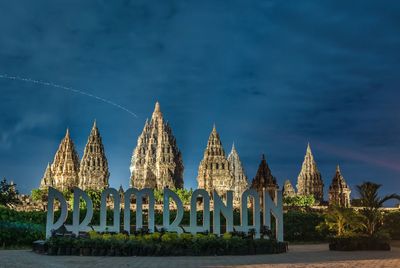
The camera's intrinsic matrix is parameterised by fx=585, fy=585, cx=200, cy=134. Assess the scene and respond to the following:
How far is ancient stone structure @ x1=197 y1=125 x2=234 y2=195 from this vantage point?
10412 cm

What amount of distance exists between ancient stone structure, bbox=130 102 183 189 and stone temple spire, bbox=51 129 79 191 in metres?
11.2

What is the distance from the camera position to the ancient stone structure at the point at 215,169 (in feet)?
342

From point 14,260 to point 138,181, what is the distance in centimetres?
8823

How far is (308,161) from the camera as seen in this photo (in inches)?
4496

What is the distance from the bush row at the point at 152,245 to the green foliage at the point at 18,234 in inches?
371

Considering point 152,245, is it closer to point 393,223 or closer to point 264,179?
point 393,223

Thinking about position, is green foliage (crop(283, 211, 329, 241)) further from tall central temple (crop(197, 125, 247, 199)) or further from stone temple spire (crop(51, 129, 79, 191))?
stone temple spire (crop(51, 129, 79, 191))

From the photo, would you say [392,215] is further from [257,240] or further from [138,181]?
[138,181]

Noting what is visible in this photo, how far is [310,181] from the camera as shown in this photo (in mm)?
112875

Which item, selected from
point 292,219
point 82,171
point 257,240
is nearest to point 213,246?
point 257,240

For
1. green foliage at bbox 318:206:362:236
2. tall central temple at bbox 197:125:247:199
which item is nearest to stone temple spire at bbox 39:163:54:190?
tall central temple at bbox 197:125:247:199

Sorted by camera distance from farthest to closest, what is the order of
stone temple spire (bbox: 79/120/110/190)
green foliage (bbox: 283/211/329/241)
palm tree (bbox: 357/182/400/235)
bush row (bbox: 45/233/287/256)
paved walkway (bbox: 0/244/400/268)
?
stone temple spire (bbox: 79/120/110/190)
green foliage (bbox: 283/211/329/241)
palm tree (bbox: 357/182/400/235)
bush row (bbox: 45/233/287/256)
paved walkway (bbox: 0/244/400/268)

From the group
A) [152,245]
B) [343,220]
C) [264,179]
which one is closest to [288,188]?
[264,179]

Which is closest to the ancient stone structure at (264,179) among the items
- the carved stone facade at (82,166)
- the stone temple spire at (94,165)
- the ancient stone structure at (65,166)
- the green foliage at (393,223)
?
the green foliage at (393,223)
